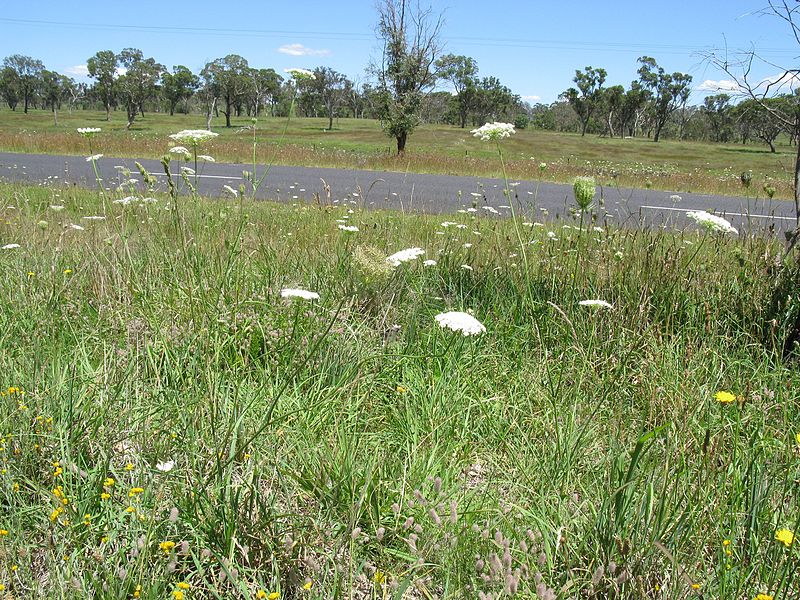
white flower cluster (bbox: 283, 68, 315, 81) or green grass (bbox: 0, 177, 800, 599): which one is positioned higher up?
white flower cluster (bbox: 283, 68, 315, 81)

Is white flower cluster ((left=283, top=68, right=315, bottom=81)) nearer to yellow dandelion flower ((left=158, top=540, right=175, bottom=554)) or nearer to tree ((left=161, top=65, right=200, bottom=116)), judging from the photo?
yellow dandelion flower ((left=158, top=540, right=175, bottom=554))

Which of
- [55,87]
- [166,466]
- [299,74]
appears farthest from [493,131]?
[55,87]

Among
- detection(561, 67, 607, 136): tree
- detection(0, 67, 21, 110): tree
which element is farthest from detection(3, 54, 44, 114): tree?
detection(561, 67, 607, 136): tree

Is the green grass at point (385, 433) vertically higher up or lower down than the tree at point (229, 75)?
lower down

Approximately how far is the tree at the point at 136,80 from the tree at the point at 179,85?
225 inches

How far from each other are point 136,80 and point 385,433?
80.6 meters

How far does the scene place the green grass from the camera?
155cm

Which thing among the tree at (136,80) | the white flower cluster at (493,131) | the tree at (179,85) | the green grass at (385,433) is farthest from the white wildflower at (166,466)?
the tree at (179,85)

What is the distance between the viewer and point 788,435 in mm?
2018

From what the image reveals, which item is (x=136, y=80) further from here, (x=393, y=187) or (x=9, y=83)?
(x=393, y=187)

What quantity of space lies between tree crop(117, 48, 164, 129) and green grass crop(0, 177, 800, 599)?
239ft

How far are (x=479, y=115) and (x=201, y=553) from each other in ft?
306

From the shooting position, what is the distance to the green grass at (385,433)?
61.2 inches

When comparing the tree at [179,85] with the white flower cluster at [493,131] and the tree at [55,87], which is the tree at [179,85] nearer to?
the tree at [55,87]
